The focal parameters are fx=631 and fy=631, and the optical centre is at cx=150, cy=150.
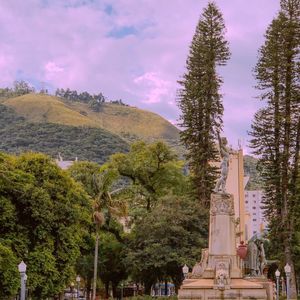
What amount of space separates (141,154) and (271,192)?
948cm

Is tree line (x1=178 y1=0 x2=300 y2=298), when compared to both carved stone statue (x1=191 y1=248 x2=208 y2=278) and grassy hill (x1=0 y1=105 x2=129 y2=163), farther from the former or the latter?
grassy hill (x1=0 y1=105 x2=129 y2=163)

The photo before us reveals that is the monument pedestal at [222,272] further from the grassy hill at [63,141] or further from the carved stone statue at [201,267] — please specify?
the grassy hill at [63,141]

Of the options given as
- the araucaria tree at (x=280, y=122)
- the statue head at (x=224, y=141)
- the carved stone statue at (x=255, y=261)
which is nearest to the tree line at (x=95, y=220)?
the araucaria tree at (x=280, y=122)

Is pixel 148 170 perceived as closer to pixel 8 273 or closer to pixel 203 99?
pixel 203 99

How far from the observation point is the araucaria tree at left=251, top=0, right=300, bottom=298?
35.2 metres

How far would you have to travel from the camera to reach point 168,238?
35.9 m

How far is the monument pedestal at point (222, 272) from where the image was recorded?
21078 millimetres

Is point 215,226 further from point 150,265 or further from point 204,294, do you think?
point 150,265

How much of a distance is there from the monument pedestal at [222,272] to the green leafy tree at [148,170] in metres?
17.6

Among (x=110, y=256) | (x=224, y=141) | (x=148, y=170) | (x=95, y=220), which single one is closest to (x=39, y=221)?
(x=95, y=220)

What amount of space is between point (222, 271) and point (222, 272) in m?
0.07

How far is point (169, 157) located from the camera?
136 ft

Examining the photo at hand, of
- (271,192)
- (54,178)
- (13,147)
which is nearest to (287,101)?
(271,192)

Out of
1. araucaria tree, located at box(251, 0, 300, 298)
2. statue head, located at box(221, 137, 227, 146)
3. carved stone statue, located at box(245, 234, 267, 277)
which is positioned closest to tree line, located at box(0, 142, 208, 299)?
araucaria tree, located at box(251, 0, 300, 298)
